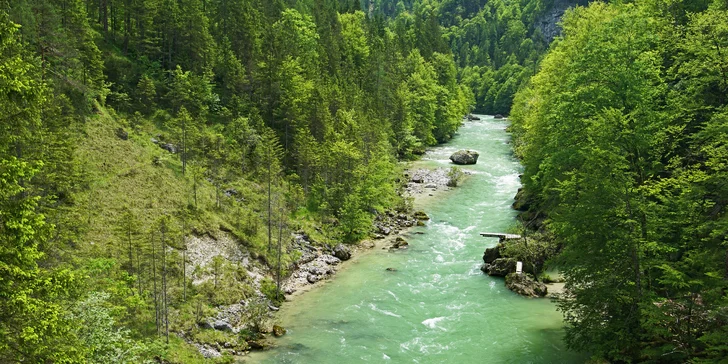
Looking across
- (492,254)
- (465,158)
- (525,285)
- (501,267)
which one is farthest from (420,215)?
(465,158)

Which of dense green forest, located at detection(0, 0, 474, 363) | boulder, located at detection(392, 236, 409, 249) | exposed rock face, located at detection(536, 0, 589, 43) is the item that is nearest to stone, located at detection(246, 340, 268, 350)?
dense green forest, located at detection(0, 0, 474, 363)

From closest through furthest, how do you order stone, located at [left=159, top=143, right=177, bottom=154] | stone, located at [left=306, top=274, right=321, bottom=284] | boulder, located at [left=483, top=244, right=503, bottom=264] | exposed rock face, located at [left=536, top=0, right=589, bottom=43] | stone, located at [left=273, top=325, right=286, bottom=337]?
stone, located at [left=273, top=325, right=286, bottom=337] → stone, located at [left=306, top=274, right=321, bottom=284] → boulder, located at [left=483, top=244, right=503, bottom=264] → stone, located at [left=159, top=143, right=177, bottom=154] → exposed rock face, located at [left=536, top=0, right=589, bottom=43]

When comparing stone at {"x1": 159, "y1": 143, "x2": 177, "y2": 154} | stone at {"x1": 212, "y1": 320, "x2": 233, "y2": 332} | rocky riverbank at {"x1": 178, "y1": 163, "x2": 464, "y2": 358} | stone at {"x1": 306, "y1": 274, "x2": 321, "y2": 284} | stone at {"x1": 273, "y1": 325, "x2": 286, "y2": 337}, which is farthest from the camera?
stone at {"x1": 159, "y1": 143, "x2": 177, "y2": 154}

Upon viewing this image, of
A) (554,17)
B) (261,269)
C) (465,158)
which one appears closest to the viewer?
(261,269)

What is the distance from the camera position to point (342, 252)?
37469 mm

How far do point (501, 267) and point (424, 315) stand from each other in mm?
7876

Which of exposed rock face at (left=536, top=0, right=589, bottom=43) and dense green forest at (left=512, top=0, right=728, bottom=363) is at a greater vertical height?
exposed rock face at (left=536, top=0, right=589, bottom=43)

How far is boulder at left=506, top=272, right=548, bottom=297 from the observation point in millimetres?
30000

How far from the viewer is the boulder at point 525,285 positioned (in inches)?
1181

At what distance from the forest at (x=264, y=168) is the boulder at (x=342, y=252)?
1.97 m

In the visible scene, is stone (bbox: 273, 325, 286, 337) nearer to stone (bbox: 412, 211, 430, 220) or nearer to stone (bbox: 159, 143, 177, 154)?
stone (bbox: 159, 143, 177, 154)

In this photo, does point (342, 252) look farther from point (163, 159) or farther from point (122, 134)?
point (122, 134)

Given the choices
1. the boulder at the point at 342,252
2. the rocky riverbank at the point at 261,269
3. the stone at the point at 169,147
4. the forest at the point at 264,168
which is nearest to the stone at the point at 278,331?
the rocky riverbank at the point at 261,269

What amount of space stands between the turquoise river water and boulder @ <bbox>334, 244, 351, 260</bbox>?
1.50 meters
